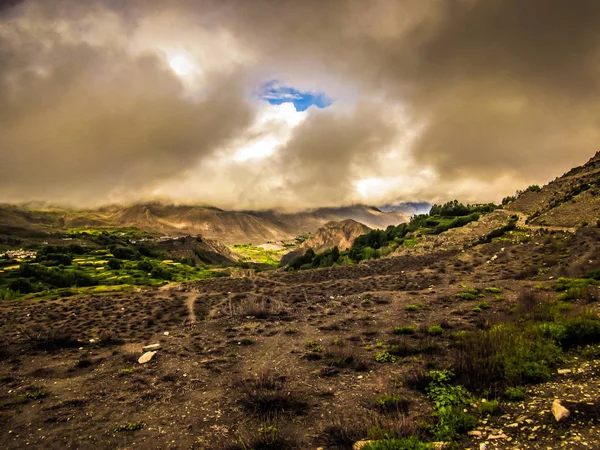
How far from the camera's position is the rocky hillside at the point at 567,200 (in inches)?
2028

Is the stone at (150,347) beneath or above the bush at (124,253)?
above

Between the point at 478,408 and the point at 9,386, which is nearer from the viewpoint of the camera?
the point at 478,408

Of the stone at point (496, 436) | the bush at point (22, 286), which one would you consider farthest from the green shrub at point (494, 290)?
the bush at point (22, 286)

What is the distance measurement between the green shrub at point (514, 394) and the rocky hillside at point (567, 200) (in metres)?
54.9

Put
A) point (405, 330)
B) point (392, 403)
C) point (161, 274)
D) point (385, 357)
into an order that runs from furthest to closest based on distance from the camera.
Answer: point (161, 274) < point (405, 330) < point (385, 357) < point (392, 403)

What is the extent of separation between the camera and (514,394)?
8.84 m

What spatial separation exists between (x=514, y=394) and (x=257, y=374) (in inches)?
422

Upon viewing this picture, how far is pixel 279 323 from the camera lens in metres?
24.9

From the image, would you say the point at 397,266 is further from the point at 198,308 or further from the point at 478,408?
the point at 478,408

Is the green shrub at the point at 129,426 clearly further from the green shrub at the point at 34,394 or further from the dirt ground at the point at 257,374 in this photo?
the green shrub at the point at 34,394

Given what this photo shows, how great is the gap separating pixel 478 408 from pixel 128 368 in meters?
17.9

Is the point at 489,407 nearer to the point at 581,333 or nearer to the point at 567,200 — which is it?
the point at 581,333

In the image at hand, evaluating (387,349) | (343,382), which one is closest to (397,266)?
(387,349)

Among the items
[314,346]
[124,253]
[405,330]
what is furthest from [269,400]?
[124,253]
